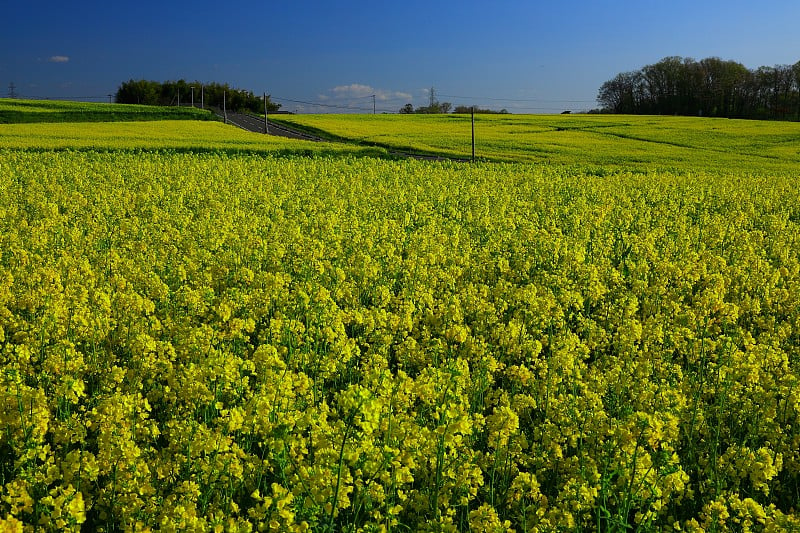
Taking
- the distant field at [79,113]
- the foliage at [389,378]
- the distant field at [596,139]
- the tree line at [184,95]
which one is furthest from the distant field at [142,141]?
the tree line at [184,95]

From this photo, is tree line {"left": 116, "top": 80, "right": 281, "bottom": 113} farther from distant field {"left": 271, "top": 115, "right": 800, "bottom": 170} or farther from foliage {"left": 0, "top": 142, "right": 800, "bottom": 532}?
foliage {"left": 0, "top": 142, "right": 800, "bottom": 532}

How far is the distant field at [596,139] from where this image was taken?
118 feet

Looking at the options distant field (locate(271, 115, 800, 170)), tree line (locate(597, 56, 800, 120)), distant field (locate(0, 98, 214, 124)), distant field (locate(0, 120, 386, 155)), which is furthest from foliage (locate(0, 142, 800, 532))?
tree line (locate(597, 56, 800, 120))

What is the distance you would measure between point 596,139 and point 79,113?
4555 cm

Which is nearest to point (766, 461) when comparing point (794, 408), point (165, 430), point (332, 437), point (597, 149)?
point (794, 408)

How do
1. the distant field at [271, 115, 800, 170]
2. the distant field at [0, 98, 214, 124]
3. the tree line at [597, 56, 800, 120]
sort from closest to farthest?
1. the distant field at [271, 115, 800, 170]
2. the distant field at [0, 98, 214, 124]
3. the tree line at [597, 56, 800, 120]

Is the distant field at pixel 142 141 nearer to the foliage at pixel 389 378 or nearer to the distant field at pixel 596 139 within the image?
the distant field at pixel 596 139

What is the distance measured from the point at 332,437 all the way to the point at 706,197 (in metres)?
18.8

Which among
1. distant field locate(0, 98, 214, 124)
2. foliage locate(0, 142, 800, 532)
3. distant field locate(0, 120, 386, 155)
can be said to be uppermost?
distant field locate(0, 98, 214, 124)

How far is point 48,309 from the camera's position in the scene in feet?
19.1

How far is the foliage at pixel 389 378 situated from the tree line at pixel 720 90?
86.0m

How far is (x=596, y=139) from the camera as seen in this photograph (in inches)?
1880

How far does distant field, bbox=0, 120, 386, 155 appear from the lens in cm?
3231

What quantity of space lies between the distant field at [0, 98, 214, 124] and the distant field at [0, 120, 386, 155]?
13.4 meters
